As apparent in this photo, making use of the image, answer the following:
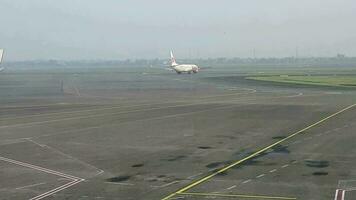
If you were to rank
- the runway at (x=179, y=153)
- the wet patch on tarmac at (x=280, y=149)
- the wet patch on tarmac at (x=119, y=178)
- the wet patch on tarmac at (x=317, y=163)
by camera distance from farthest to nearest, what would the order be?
the wet patch on tarmac at (x=280, y=149) < the wet patch on tarmac at (x=317, y=163) < the wet patch on tarmac at (x=119, y=178) < the runway at (x=179, y=153)

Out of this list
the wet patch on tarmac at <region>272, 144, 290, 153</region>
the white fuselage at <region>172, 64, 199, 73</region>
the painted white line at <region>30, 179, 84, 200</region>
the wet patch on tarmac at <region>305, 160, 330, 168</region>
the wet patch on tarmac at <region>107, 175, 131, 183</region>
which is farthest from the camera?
the white fuselage at <region>172, 64, 199, 73</region>

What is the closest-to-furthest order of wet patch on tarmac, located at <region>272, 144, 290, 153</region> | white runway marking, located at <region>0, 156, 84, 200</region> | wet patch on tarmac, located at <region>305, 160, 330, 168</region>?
1. white runway marking, located at <region>0, 156, 84, 200</region>
2. wet patch on tarmac, located at <region>305, 160, 330, 168</region>
3. wet patch on tarmac, located at <region>272, 144, 290, 153</region>

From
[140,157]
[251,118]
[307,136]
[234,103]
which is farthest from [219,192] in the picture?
[234,103]

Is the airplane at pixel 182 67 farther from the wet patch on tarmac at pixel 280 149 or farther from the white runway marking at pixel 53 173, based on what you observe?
the white runway marking at pixel 53 173

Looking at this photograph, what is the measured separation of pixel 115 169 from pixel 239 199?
8.52m

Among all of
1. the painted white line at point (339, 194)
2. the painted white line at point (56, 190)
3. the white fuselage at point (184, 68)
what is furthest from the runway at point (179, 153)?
the white fuselage at point (184, 68)

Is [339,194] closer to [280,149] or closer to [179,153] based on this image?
[280,149]

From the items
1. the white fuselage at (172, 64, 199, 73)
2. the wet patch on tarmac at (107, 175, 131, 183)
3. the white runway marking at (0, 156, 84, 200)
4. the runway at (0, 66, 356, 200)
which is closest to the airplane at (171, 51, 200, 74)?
the white fuselage at (172, 64, 199, 73)

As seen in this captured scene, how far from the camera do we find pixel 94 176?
24.1 meters

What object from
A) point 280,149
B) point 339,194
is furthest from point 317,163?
point 339,194

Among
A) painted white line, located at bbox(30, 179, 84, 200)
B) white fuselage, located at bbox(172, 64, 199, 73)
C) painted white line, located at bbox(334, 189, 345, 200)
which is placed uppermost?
white fuselage, located at bbox(172, 64, 199, 73)

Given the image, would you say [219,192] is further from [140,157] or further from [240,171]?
[140,157]

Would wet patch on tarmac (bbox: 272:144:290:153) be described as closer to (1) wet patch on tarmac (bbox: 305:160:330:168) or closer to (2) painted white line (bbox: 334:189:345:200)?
(1) wet patch on tarmac (bbox: 305:160:330:168)

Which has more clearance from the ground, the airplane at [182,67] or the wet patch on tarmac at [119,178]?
the airplane at [182,67]
